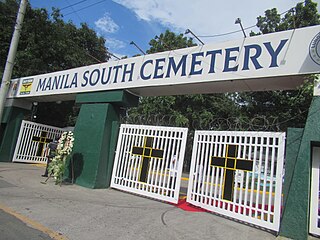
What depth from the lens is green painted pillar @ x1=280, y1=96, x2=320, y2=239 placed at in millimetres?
4824

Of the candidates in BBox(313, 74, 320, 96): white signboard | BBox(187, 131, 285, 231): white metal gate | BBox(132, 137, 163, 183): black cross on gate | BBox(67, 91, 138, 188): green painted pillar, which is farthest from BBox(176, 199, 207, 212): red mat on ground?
BBox(313, 74, 320, 96): white signboard

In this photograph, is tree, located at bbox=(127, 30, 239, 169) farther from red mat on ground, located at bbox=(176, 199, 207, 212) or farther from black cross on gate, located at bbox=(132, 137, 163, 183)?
red mat on ground, located at bbox=(176, 199, 207, 212)

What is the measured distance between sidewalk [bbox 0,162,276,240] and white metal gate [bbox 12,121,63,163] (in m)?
6.33

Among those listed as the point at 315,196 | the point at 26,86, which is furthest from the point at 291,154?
the point at 26,86

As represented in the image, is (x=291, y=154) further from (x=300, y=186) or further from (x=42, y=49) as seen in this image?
(x=42, y=49)

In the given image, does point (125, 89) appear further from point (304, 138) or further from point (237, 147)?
point (304, 138)

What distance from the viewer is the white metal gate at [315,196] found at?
507 centimetres

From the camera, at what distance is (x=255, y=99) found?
1884 cm

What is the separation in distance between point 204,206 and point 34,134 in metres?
10.6

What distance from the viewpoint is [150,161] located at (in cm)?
774

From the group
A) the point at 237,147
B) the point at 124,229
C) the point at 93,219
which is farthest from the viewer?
the point at 237,147

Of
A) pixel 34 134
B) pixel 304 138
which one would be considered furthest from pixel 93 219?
pixel 34 134

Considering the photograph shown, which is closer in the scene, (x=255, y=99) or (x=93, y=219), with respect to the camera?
(x=93, y=219)

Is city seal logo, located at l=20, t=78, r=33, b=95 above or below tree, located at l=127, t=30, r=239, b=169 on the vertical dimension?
below
